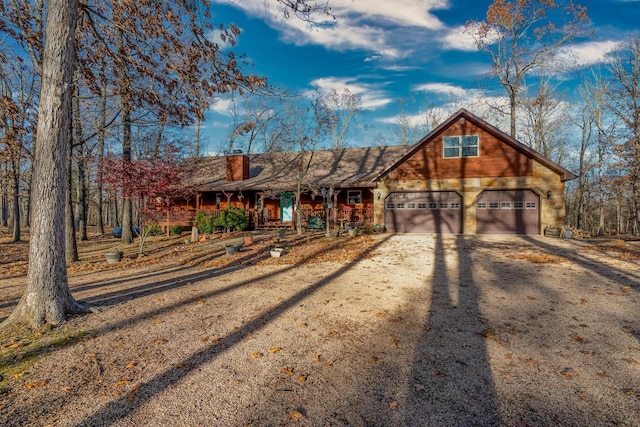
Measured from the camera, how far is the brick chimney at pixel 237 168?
23.2m

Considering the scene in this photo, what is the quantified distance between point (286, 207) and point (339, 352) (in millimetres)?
18950

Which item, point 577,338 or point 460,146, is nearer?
point 577,338

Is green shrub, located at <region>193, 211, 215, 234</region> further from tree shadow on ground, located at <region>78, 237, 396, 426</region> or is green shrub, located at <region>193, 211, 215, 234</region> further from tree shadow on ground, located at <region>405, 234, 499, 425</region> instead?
tree shadow on ground, located at <region>405, 234, 499, 425</region>

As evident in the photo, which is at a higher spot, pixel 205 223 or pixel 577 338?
pixel 205 223

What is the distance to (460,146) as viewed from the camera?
55.2ft

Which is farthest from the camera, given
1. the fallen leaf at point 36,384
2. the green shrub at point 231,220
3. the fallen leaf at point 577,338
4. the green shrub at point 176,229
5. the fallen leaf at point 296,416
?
the green shrub at point 176,229

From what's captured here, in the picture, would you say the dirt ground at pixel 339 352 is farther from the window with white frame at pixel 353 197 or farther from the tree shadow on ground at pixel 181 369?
the window with white frame at pixel 353 197

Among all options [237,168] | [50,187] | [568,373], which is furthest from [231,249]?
[237,168]

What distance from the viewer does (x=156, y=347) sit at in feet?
14.4

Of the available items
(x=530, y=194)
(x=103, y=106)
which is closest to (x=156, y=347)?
(x=103, y=106)

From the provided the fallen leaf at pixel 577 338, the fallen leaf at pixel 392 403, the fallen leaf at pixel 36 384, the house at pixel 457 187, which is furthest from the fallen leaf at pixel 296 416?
the house at pixel 457 187

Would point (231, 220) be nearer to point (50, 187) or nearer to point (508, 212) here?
point (50, 187)

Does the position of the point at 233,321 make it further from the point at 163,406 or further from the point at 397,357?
the point at 397,357

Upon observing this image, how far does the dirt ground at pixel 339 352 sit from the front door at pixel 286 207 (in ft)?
46.4
